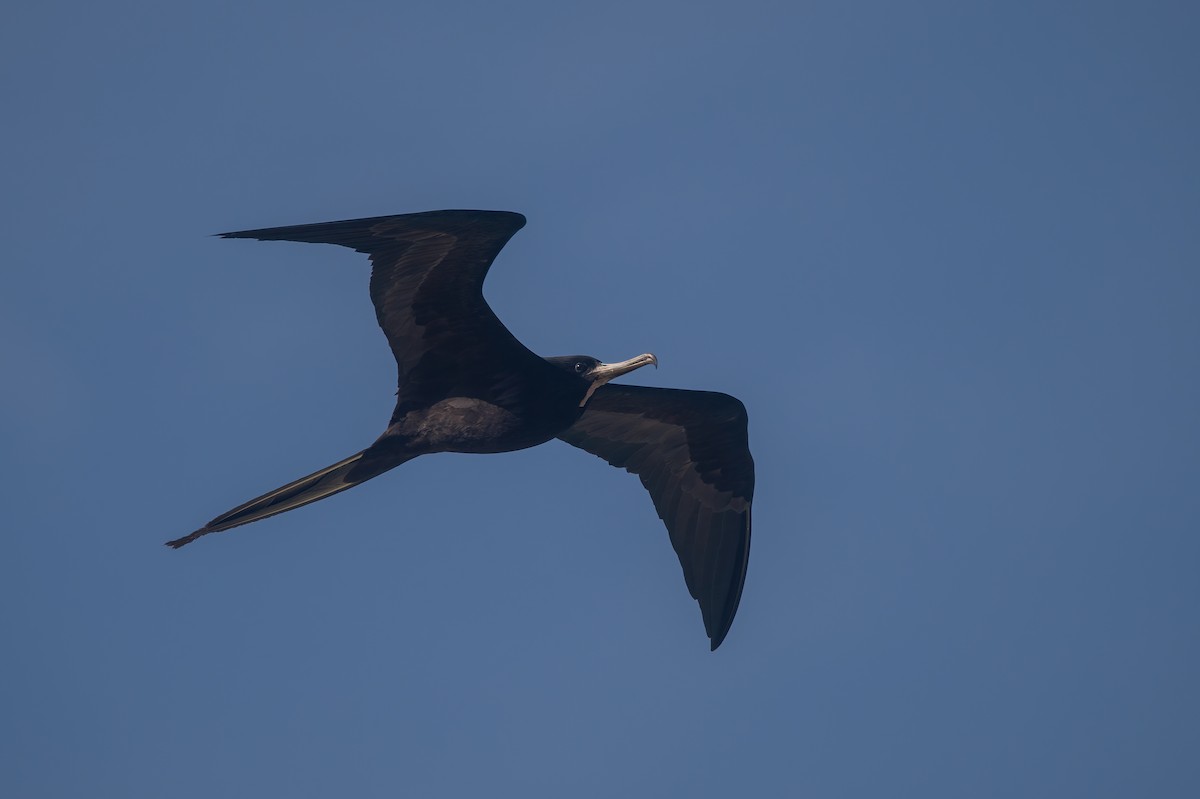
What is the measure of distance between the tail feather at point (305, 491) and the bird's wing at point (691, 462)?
2276 millimetres

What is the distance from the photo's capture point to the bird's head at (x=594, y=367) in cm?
1231

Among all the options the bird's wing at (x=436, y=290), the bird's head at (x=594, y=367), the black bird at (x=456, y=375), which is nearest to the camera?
the bird's wing at (x=436, y=290)

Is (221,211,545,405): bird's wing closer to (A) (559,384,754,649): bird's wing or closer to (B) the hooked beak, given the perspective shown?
(B) the hooked beak

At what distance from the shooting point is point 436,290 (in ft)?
38.3

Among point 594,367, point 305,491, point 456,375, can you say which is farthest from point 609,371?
point 305,491

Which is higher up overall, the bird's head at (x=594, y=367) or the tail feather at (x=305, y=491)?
the bird's head at (x=594, y=367)

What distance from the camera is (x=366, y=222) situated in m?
11.1

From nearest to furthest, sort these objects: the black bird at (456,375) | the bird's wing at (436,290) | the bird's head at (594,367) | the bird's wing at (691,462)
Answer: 1. the bird's wing at (436,290)
2. the black bird at (456,375)
3. the bird's head at (594,367)
4. the bird's wing at (691,462)

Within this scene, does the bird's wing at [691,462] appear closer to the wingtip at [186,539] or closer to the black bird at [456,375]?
the black bird at [456,375]

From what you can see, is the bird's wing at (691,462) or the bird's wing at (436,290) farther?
the bird's wing at (691,462)

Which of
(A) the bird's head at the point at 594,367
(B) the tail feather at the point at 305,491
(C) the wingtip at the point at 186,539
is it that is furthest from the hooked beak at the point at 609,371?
(C) the wingtip at the point at 186,539

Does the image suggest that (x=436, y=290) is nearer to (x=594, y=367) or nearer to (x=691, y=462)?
(x=594, y=367)

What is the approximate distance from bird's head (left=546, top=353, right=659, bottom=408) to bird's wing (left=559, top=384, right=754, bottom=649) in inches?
29.5

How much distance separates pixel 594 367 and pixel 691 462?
5.78ft
